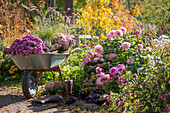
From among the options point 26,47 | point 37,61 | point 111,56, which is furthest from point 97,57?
point 26,47

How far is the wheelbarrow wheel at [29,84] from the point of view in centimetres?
391

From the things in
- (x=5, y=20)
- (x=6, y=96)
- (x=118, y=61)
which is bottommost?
(x=6, y=96)

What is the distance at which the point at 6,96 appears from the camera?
14.0 ft

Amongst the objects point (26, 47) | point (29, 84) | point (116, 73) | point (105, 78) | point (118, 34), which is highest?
point (118, 34)

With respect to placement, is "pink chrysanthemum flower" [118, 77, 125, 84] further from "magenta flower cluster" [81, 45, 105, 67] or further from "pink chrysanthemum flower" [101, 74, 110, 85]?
"magenta flower cluster" [81, 45, 105, 67]

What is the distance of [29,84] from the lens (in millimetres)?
4008

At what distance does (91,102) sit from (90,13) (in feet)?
14.5

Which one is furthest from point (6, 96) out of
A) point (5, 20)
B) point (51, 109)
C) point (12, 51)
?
point (5, 20)

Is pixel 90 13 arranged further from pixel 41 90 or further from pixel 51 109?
pixel 51 109

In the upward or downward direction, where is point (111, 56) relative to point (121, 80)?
upward

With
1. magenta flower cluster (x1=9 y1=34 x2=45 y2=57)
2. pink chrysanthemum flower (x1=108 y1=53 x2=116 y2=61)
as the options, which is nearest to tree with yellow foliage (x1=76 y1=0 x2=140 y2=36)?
pink chrysanthemum flower (x1=108 y1=53 x2=116 y2=61)

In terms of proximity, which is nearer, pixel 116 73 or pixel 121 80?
pixel 121 80

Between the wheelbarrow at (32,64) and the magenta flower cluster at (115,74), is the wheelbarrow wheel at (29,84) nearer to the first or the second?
the wheelbarrow at (32,64)

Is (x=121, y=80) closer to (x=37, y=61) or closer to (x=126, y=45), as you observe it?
(x=126, y=45)
